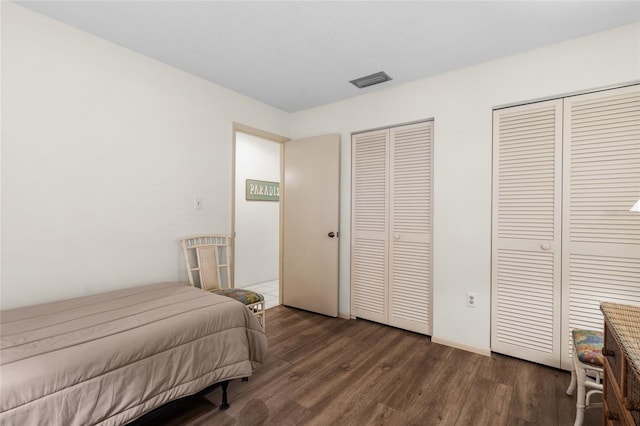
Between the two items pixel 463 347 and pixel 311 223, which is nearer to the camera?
pixel 463 347

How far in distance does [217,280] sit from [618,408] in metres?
2.75

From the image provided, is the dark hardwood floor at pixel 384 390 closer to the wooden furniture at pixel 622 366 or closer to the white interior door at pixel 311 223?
the wooden furniture at pixel 622 366

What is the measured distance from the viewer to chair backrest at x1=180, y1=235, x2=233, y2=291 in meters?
2.72

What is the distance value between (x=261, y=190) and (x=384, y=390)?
3.57 m

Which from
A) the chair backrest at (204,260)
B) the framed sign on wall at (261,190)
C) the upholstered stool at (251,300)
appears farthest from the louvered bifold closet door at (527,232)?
the framed sign on wall at (261,190)

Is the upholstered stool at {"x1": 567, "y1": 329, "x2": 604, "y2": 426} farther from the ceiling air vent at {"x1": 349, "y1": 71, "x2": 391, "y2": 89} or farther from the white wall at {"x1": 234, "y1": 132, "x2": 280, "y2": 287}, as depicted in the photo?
the white wall at {"x1": 234, "y1": 132, "x2": 280, "y2": 287}

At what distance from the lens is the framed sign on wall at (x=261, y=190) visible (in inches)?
185

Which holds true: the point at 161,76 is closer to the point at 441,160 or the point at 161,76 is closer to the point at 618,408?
the point at 441,160

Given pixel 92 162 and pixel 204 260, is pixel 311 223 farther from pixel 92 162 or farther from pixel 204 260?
pixel 92 162

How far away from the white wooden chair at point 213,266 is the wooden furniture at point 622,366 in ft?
7.20

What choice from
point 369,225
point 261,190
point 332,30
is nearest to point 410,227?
point 369,225

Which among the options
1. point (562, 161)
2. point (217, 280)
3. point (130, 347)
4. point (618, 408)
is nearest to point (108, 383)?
point (130, 347)

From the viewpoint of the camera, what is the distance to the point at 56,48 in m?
2.02

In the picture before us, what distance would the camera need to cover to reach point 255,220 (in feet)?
15.8
